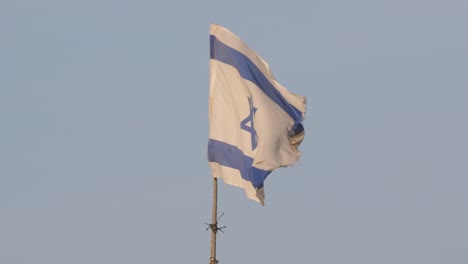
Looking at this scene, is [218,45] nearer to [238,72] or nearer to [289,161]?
[238,72]

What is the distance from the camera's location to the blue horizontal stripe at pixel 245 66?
107 ft

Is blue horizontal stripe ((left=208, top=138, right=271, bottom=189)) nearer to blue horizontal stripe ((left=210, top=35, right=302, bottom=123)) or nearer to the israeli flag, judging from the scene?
the israeli flag

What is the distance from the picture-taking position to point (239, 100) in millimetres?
32344

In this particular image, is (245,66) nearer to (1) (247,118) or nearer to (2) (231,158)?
(1) (247,118)

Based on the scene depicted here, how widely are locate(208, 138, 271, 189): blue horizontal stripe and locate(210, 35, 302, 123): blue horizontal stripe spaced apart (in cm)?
187

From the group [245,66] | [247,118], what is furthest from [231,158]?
[245,66]

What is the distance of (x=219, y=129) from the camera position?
31.8 m

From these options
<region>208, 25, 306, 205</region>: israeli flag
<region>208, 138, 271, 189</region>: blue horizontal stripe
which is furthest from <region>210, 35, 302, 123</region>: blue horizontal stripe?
<region>208, 138, 271, 189</region>: blue horizontal stripe

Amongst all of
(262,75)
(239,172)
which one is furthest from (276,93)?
(239,172)

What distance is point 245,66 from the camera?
3278 cm

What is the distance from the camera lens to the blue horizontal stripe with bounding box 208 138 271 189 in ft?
102

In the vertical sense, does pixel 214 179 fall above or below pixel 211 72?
below

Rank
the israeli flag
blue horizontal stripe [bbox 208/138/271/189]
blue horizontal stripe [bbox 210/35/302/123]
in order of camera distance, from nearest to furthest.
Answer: blue horizontal stripe [bbox 208/138/271/189] < the israeli flag < blue horizontal stripe [bbox 210/35/302/123]

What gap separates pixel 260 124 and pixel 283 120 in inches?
28.2
